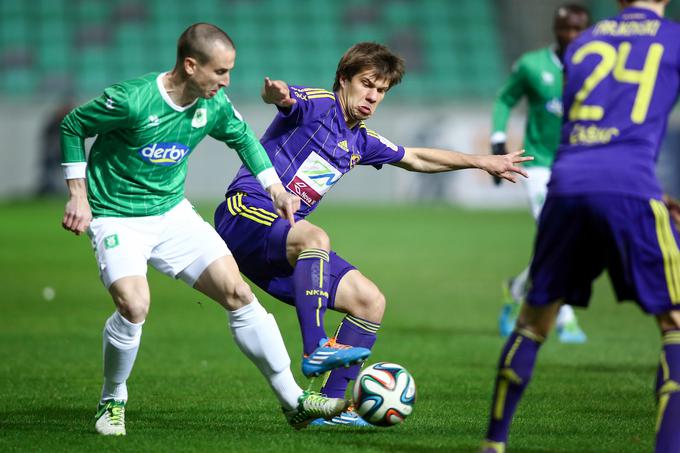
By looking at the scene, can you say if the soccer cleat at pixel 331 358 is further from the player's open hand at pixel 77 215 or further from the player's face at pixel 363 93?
the player's face at pixel 363 93

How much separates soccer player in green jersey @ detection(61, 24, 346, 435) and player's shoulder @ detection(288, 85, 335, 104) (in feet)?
1.60

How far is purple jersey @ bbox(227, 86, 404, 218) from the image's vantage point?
625 cm

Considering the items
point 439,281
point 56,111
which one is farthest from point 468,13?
point 439,281

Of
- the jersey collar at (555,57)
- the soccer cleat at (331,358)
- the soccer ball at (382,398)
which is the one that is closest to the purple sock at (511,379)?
the soccer cleat at (331,358)

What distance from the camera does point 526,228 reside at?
2258 centimetres

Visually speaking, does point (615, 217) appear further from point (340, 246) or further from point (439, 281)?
point (340, 246)

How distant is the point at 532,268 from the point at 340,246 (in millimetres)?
13176

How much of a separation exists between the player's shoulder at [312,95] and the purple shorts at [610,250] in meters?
1.99

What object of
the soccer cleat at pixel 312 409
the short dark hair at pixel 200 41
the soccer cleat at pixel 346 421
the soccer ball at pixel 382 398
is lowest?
the soccer cleat at pixel 346 421

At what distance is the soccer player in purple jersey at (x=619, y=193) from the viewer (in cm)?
451

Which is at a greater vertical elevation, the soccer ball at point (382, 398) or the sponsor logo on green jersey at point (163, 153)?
the sponsor logo on green jersey at point (163, 153)

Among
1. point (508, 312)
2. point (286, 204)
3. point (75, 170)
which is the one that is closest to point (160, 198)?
point (75, 170)

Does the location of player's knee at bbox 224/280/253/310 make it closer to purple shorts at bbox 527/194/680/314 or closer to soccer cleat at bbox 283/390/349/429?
soccer cleat at bbox 283/390/349/429

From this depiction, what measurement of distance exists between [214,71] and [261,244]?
111cm
